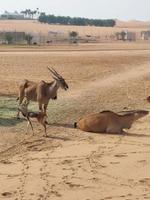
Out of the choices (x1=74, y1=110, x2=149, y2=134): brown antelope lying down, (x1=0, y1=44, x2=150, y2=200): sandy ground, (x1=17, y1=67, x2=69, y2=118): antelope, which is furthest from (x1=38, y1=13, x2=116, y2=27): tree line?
(x1=74, y1=110, x2=149, y2=134): brown antelope lying down

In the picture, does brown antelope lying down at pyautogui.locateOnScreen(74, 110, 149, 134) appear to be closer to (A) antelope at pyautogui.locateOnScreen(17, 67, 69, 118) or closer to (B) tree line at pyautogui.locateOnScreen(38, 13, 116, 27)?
(A) antelope at pyautogui.locateOnScreen(17, 67, 69, 118)

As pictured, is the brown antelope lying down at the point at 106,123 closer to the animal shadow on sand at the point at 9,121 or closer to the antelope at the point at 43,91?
the antelope at the point at 43,91

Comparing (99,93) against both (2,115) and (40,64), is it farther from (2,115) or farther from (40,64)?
(40,64)

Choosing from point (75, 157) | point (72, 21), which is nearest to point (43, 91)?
point (75, 157)

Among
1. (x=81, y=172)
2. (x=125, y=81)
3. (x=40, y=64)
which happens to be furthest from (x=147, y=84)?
(x=81, y=172)

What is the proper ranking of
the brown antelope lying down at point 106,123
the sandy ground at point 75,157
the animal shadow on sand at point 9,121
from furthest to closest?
the animal shadow on sand at point 9,121
the brown antelope lying down at point 106,123
the sandy ground at point 75,157

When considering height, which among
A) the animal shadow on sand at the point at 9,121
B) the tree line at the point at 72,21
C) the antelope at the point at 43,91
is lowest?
the tree line at the point at 72,21

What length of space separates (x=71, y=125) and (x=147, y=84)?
11.2 meters

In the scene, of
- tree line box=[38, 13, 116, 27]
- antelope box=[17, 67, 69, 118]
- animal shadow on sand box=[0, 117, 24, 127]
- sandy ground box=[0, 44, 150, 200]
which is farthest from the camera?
tree line box=[38, 13, 116, 27]

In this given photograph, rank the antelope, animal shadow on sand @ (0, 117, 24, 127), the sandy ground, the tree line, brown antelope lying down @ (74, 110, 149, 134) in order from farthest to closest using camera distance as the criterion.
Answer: the tree line → the antelope → animal shadow on sand @ (0, 117, 24, 127) → brown antelope lying down @ (74, 110, 149, 134) → the sandy ground

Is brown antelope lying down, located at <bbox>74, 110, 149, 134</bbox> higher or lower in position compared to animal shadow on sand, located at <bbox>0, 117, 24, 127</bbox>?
higher

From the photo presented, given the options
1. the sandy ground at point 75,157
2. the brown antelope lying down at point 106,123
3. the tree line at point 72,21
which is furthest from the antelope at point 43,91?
the tree line at point 72,21

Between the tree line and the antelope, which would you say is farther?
the tree line

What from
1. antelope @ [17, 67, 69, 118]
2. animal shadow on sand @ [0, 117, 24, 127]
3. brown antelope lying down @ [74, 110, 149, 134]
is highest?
antelope @ [17, 67, 69, 118]
